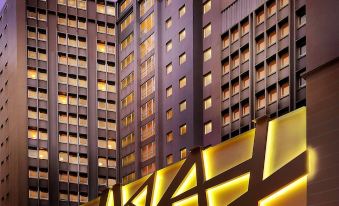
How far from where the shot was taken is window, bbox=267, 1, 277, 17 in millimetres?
43384

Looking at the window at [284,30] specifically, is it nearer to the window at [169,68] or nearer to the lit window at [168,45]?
the window at [169,68]

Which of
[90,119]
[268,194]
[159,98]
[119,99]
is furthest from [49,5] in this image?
[268,194]

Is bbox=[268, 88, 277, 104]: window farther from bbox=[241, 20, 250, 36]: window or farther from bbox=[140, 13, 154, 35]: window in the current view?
bbox=[140, 13, 154, 35]: window

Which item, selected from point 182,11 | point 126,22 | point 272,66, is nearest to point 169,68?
point 182,11

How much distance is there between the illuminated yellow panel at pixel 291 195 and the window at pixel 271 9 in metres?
13.1

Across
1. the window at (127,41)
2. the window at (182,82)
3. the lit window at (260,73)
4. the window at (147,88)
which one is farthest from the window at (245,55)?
the window at (127,41)

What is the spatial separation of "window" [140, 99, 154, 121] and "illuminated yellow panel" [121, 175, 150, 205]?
29.4 feet

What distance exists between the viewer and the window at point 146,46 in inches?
2390

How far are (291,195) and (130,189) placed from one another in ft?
66.5

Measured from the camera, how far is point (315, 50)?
30859mm

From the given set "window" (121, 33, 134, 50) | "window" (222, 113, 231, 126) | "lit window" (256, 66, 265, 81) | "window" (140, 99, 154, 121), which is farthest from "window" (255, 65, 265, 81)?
"window" (121, 33, 134, 50)

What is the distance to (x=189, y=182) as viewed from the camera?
43.2 meters

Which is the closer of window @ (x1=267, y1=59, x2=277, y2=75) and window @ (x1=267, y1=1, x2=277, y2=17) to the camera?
window @ (x1=267, y1=59, x2=277, y2=75)

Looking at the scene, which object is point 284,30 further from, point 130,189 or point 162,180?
point 130,189
